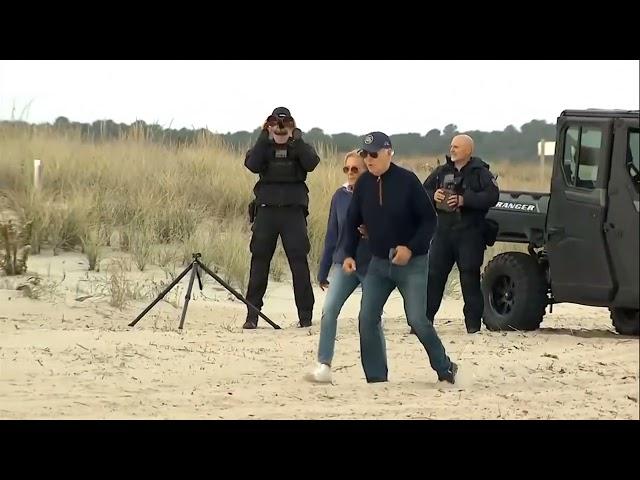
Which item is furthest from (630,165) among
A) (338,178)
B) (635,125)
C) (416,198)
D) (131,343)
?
(338,178)

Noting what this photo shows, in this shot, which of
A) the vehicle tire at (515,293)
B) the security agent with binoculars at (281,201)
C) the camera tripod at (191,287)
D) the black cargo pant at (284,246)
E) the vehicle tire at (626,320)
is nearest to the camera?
the vehicle tire at (626,320)

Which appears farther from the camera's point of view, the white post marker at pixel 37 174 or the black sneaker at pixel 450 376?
the white post marker at pixel 37 174

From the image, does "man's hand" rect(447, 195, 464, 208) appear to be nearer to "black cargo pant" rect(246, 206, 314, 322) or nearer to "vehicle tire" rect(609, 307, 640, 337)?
"vehicle tire" rect(609, 307, 640, 337)

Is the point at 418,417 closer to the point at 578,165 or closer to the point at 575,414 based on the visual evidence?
the point at 575,414

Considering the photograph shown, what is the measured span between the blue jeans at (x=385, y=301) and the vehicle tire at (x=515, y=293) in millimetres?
2752

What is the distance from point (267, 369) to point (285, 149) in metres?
2.78

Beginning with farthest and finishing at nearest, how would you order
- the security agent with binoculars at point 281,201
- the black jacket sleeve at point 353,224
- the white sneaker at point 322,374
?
the security agent with binoculars at point 281,201 < the white sneaker at point 322,374 < the black jacket sleeve at point 353,224

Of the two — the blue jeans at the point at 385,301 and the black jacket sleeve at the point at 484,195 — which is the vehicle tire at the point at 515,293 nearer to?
the black jacket sleeve at the point at 484,195

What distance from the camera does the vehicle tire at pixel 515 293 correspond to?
12.2 meters

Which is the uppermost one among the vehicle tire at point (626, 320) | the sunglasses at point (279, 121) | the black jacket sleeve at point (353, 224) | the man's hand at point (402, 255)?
the sunglasses at point (279, 121)

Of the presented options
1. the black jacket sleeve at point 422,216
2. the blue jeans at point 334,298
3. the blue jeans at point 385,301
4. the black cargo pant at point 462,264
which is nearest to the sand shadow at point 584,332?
the black cargo pant at point 462,264

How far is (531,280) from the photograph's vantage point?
12.2 m

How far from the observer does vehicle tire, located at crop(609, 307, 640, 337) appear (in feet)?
39.2

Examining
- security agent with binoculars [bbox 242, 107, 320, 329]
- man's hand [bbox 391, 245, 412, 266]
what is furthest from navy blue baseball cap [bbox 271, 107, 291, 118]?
man's hand [bbox 391, 245, 412, 266]
